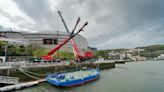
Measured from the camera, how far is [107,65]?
69.5 metres

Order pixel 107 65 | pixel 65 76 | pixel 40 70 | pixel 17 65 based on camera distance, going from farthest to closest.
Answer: pixel 107 65, pixel 40 70, pixel 17 65, pixel 65 76

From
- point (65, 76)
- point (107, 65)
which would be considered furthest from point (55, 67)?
point (107, 65)

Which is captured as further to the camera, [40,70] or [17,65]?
[40,70]

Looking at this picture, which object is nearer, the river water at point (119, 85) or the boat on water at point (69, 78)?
the river water at point (119, 85)

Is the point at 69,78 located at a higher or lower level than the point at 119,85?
higher

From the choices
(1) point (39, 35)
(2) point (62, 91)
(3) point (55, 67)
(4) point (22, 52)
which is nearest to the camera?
(2) point (62, 91)

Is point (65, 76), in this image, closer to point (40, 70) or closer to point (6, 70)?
point (40, 70)

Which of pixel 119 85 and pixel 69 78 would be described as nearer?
pixel 69 78

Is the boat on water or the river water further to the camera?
the boat on water

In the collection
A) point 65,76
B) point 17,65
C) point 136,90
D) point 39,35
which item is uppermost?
point 39,35

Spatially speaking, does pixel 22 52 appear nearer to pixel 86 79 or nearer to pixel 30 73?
pixel 30 73

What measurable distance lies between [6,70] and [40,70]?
745 centimetres

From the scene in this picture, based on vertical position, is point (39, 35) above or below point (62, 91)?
above

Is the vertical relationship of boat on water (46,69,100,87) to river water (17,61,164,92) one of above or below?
above
